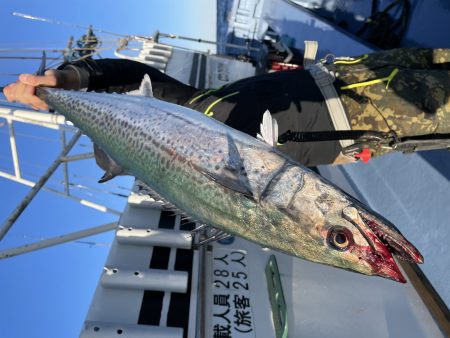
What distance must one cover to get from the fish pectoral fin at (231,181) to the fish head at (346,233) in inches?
8.1

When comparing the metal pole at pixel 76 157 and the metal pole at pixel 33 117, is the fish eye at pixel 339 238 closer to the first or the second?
the metal pole at pixel 76 157

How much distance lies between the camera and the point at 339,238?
138cm

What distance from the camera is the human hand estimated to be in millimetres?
2351

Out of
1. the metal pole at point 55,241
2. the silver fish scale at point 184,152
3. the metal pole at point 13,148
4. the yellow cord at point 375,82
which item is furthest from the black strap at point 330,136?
the metal pole at point 13,148

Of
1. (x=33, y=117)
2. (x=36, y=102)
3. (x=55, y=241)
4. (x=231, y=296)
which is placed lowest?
(x=55, y=241)

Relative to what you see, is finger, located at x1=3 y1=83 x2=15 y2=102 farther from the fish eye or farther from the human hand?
the fish eye

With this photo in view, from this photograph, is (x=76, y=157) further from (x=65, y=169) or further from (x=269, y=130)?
(x=269, y=130)

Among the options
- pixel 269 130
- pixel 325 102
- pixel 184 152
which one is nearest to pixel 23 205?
pixel 184 152

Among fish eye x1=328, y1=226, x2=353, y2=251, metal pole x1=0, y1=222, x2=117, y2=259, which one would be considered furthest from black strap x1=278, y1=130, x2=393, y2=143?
metal pole x1=0, y1=222, x2=117, y2=259

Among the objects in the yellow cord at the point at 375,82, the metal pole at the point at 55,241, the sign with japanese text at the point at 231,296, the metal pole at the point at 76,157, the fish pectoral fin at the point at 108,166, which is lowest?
the metal pole at the point at 55,241

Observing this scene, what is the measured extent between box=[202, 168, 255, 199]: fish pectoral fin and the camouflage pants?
132cm

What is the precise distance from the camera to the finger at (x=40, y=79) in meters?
2.32

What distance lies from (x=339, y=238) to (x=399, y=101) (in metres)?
1.51

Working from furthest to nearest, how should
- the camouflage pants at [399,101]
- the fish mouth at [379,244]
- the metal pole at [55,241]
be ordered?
the metal pole at [55,241] < the camouflage pants at [399,101] < the fish mouth at [379,244]
